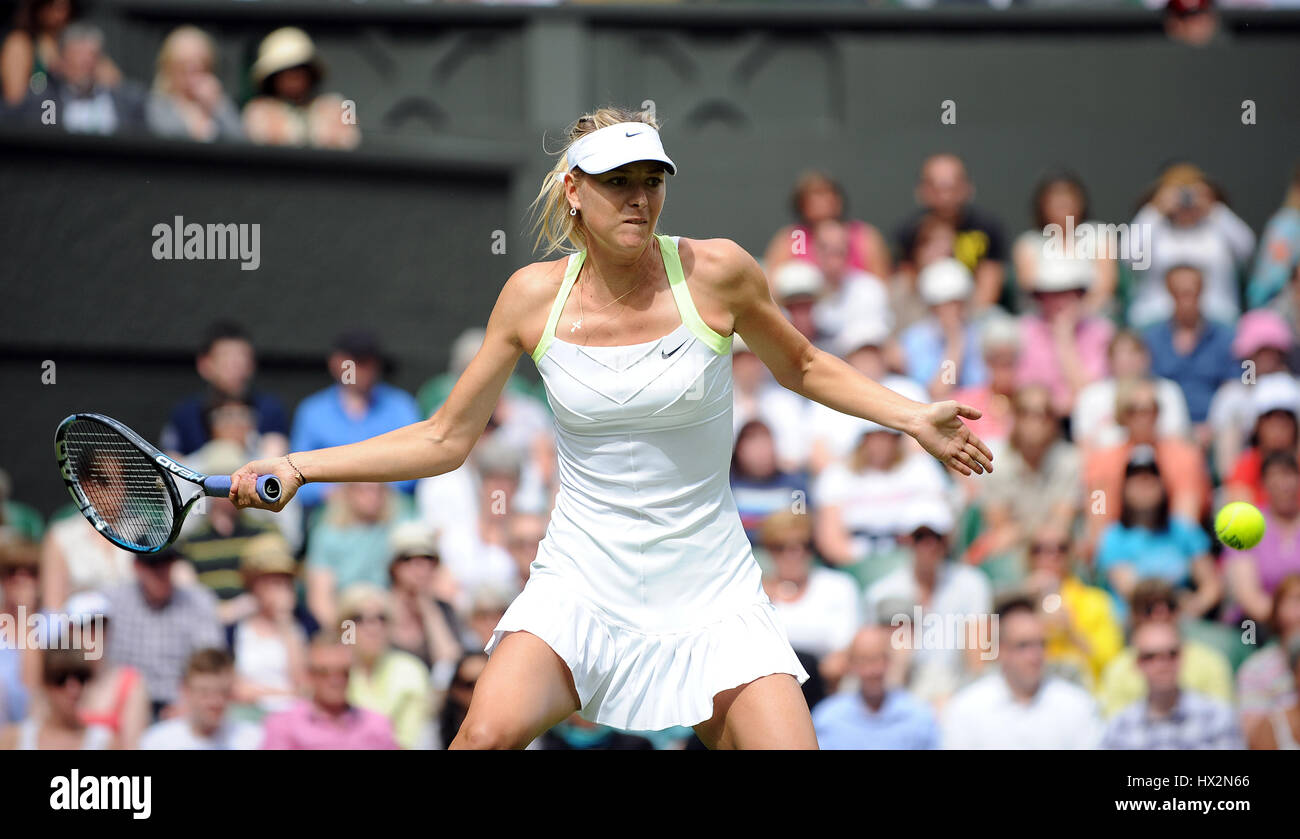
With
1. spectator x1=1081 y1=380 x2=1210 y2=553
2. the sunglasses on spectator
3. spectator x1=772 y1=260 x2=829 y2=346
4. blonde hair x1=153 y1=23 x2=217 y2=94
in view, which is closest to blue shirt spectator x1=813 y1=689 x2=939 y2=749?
spectator x1=1081 y1=380 x2=1210 y2=553

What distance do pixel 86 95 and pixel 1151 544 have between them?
4.98 m

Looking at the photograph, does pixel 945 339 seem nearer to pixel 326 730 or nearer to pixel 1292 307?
pixel 1292 307

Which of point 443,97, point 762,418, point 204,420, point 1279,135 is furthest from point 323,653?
point 1279,135

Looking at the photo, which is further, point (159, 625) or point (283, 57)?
point (283, 57)

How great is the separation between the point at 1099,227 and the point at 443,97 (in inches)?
129

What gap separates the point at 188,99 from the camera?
7723 mm

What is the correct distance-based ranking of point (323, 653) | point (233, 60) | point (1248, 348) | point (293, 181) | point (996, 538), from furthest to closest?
point (233, 60)
point (293, 181)
point (1248, 348)
point (996, 538)
point (323, 653)

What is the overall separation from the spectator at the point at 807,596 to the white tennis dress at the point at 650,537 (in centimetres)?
255

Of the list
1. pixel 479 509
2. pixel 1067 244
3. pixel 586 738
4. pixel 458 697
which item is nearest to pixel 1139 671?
pixel 586 738

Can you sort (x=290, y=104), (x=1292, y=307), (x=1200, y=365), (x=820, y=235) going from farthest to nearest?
(x=290, y=104)
(x=820, y=235)
(x=1292, y=307)
(x=1200, y=365)

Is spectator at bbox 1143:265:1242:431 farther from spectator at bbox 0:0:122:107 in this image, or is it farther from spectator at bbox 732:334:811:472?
spectator at bbox 0:0:122:107

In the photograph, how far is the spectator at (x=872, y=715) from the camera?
6066mm

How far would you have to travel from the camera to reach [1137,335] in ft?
23.8

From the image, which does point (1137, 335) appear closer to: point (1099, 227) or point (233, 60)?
point (1099, 227)
